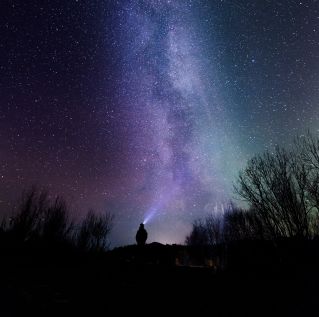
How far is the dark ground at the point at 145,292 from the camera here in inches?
377

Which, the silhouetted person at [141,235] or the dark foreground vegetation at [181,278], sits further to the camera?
the silhouetted person at [141,235]

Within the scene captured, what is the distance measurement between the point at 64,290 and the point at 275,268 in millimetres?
16176

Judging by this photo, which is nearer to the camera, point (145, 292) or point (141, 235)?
point (145, 292)

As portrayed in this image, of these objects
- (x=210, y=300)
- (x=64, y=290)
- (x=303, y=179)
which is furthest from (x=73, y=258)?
(x=303, y=179)

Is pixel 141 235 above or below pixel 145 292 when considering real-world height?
above

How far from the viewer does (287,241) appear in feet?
61.4

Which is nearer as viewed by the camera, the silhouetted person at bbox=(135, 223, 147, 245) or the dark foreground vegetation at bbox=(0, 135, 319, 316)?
the dark foreground vegetation at bbox=(0, 135, 319, 316)

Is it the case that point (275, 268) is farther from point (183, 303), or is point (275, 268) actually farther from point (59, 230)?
point (59, 230)

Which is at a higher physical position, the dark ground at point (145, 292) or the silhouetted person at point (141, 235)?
the silhouetted person at point (141, 235)

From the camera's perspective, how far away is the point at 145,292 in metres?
13.6

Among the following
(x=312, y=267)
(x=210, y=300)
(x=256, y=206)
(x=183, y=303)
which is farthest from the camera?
(x=256, y=206)

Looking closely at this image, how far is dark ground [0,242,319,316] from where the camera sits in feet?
31.4

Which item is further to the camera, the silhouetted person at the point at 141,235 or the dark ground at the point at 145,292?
the silhouetted person at the point at 141,235

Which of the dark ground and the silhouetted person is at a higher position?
the silhouetted person
